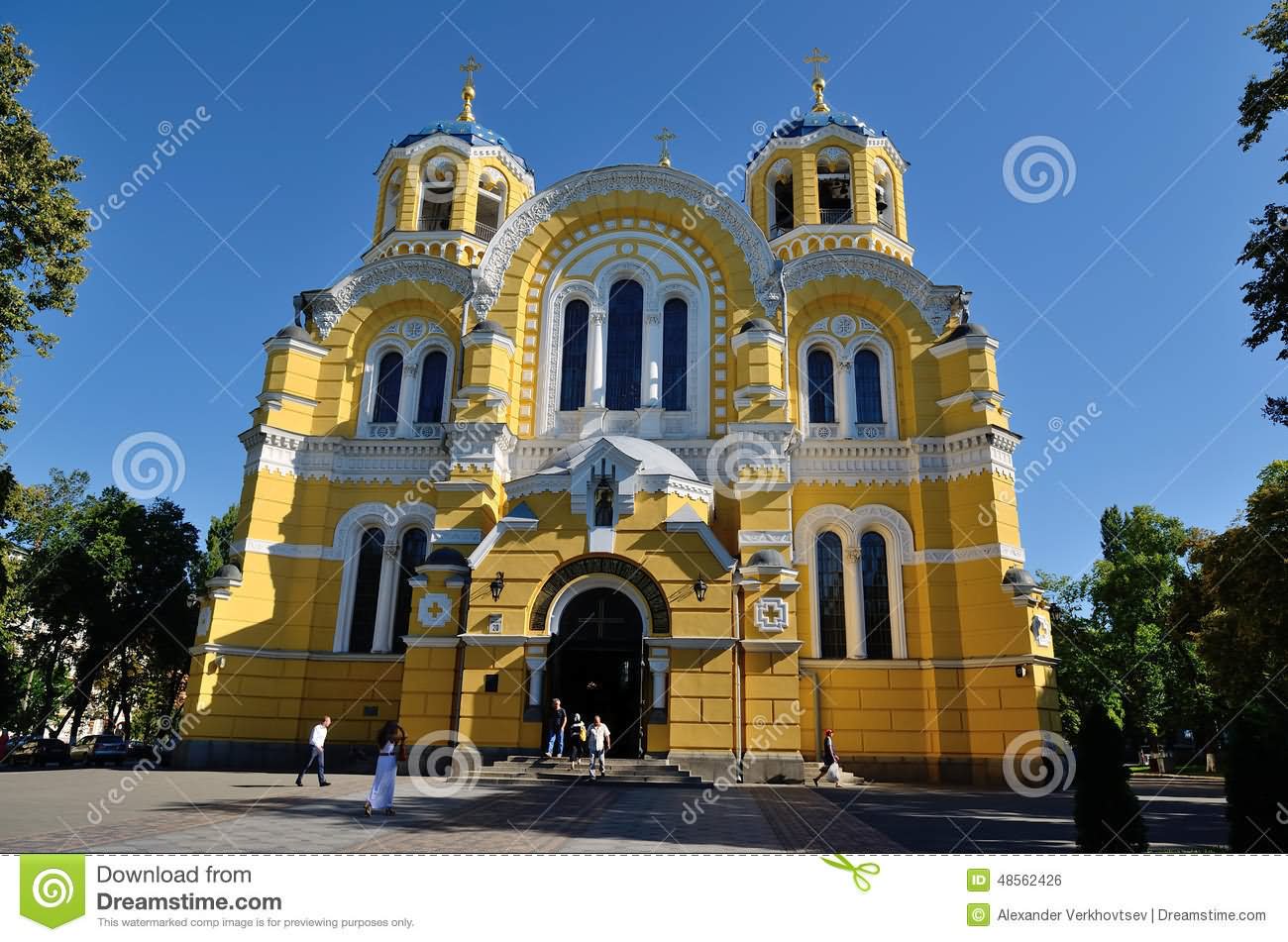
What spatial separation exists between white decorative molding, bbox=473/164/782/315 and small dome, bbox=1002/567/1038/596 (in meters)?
11.0

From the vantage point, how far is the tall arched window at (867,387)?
85.5 feet

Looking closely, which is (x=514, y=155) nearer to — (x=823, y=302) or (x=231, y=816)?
(x=823, y=302)

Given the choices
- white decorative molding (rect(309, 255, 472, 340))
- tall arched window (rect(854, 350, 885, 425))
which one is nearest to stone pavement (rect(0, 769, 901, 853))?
tall arched window (rect(854, 350, 885, 425))

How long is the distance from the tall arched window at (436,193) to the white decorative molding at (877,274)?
12283mm

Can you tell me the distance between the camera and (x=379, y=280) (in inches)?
1079

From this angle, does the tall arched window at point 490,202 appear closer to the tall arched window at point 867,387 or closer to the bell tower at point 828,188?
the bell tower at point 828,188

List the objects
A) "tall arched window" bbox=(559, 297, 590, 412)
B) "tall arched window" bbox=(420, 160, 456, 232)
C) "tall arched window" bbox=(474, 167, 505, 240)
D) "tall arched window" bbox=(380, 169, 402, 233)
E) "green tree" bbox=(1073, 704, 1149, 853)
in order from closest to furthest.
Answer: "green tree" bbox=(1073, 704, 1149, 853) → "tall arched window" bbox=(559, 297, 590, 412) → "tall arched window" bbox=(420, 160, 456, 232) → "tall arched window" bbox=(380, 169, 402, 233) → "tall arched window" bbox=(474, 167, 505, 240)

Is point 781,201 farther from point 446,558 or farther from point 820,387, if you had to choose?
point 446,558

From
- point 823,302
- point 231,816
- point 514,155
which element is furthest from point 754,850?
point 514,155

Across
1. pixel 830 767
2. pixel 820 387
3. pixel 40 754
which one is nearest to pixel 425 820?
pixel 830 767

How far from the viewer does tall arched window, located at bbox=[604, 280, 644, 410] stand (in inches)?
1000
